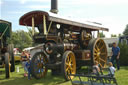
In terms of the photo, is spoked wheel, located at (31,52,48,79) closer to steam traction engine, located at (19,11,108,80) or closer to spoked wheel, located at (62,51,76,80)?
steam traction engine, located at (19,11,108,80)

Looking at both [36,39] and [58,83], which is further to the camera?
[36,39]

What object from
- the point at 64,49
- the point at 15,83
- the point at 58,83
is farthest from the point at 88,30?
the point at 15,83

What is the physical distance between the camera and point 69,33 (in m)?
7.41

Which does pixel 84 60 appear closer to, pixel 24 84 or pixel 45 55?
Answer: pixel 45 55

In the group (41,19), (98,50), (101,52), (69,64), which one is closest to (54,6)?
(41,19)

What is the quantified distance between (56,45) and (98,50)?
2.64 meters

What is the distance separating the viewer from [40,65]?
21.8 ft

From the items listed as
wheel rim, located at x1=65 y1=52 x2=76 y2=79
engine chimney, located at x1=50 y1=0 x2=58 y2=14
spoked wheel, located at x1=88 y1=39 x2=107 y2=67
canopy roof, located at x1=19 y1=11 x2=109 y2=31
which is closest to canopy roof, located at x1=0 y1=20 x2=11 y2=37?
canopy roof, located at x1=19 y1=11 x2=109 y2=31

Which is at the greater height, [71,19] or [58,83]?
[71,19]

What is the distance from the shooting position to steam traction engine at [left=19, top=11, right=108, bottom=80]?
6023 millimetres

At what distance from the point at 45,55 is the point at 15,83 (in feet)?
5.34

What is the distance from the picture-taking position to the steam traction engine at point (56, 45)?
6.02 metres

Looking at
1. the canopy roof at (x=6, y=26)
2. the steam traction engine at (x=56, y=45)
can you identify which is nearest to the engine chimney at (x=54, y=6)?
the steam traction engine at (x=56, y=45)

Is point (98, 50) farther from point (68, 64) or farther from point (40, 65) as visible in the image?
point (40, 65)
